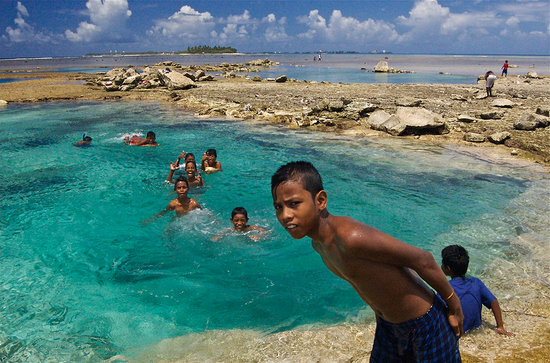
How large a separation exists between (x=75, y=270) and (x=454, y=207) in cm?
669

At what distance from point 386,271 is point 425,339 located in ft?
1.45

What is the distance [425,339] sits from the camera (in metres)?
1.91

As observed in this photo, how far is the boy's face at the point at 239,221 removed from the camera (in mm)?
6262

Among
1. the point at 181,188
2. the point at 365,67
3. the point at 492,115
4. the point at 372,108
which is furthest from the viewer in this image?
the point at 365,67

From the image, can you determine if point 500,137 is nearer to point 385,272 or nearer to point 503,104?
point 503,104

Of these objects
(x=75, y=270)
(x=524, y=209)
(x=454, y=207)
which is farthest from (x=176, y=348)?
(x=524, y=209)

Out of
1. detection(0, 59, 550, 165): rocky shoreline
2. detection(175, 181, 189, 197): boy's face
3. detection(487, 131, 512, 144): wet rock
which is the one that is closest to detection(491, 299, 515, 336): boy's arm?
detection(175, 181, 189, 197): boy's face

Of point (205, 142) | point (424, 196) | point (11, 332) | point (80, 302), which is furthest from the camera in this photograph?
point (205, 142)

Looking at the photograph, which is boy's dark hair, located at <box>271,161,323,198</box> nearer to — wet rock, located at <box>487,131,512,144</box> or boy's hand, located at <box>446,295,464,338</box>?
boy's hand, located at <box>446,295,464,338</box>

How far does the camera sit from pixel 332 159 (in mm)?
10094

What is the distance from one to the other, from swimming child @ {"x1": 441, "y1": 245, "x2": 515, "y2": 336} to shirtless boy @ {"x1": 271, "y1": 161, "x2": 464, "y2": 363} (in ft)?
5.00

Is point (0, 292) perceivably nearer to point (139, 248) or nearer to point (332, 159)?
point (139, 248)

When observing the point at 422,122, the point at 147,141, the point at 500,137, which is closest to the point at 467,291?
the point at 500,137

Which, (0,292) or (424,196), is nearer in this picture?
(0,292)
